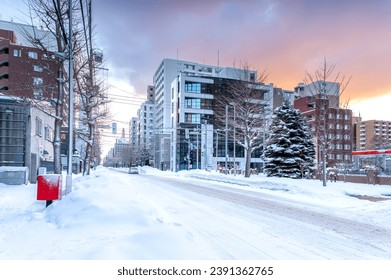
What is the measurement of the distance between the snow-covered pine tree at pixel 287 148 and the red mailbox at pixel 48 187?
A: 70.8 feet

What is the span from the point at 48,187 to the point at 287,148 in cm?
2233

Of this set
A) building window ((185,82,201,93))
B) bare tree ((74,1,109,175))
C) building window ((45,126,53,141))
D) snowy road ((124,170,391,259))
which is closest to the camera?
snowy road ((124,170,391,259))

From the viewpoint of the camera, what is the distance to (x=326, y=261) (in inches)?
177

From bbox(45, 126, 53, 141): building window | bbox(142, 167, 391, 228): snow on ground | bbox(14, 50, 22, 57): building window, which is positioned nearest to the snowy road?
bbox(142, 167, 391, 228): snow on ground

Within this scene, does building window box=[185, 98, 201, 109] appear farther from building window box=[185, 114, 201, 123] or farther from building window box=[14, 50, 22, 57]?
building window box=[14, 50, 22, 57]

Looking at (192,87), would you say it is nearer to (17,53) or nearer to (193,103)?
(193,103)

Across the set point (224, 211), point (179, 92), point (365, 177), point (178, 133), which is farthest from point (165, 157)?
point (224, 211)

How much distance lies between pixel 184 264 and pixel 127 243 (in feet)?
3.34

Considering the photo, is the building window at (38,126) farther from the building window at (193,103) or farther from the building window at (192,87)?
the building window at (192,87)

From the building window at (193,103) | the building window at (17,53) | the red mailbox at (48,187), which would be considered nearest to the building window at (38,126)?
the red mailbox at (48,187)

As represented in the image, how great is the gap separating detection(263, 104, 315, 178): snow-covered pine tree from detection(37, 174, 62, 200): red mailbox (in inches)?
850

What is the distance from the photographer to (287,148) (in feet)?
87.1

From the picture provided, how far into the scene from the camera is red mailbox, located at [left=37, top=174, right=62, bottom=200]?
7.88 meters

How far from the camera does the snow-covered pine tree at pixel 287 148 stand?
26391 millimetres
